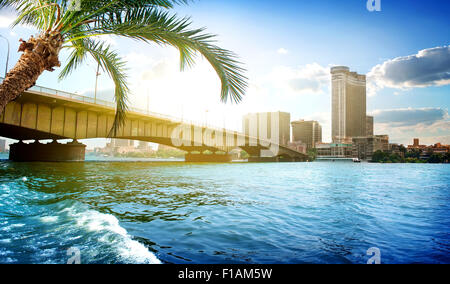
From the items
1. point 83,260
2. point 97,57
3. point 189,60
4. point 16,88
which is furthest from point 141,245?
point 97,57

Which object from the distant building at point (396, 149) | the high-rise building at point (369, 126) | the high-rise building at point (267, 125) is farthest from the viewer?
the high-rise building at point (369, 126)

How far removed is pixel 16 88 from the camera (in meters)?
4.40

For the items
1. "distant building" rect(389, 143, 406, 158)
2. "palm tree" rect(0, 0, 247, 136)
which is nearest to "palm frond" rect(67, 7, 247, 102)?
"palm tree" rect(0, 0, 247, 136)

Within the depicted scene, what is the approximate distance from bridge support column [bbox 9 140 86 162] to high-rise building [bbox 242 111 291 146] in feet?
76.2

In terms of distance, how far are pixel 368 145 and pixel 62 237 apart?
5425 inches

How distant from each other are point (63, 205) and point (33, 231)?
103 inches

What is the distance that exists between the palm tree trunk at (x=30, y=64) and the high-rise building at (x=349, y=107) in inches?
4665

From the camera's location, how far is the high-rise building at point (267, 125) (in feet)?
211

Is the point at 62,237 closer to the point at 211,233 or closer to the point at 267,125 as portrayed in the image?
the point at 211,233

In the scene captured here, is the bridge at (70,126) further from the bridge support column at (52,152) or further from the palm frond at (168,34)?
the palm frond at (168,34)

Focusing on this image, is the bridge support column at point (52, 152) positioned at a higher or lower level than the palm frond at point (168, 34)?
lower

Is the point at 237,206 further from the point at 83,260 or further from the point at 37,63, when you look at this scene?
the point at 37,63

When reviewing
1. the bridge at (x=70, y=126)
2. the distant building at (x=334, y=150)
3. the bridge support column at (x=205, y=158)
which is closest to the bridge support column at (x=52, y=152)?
the bridge at (x=70, y=126)

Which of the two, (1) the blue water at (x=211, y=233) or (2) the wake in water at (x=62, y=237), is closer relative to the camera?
(2) the wake in water at (x=62, y=237)
